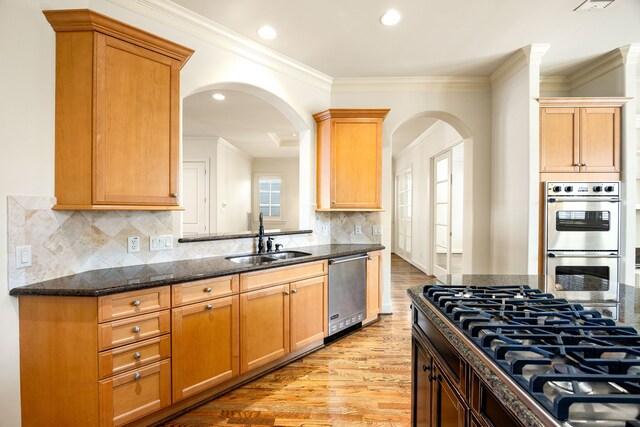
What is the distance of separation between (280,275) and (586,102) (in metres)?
3.34

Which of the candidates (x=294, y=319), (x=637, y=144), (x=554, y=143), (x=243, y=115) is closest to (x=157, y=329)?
(x=294, y=319)

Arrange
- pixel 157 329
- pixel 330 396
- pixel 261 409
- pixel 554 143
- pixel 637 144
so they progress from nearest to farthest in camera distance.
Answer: pixel 157 329, pixel 261 409, pixel 330 396, pixel 554 143, pixel 637 144

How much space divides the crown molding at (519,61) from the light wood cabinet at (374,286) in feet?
7.89

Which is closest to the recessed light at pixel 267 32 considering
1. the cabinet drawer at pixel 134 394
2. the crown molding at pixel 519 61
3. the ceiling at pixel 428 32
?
the ceiling at pixel 428 32

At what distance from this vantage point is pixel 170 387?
1950mm

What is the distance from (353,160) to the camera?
3.53 meters

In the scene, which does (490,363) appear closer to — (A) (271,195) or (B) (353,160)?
(B) (353,160)

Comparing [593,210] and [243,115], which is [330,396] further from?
[243,115]

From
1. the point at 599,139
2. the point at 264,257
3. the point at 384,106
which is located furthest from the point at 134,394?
the point at 599,139

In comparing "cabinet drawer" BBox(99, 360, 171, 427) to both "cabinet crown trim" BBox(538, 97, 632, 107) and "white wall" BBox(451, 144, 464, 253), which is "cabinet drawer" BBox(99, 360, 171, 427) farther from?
"white wall" BBox(451, 144, 464, 253)

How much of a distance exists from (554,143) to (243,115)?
4.27 metres

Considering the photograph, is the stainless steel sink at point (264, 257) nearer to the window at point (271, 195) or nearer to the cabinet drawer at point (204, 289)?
the cabinet drawer at point (204, 289)

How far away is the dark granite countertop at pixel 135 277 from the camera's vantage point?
5.54 ft

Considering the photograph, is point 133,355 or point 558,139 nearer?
point 133,355
